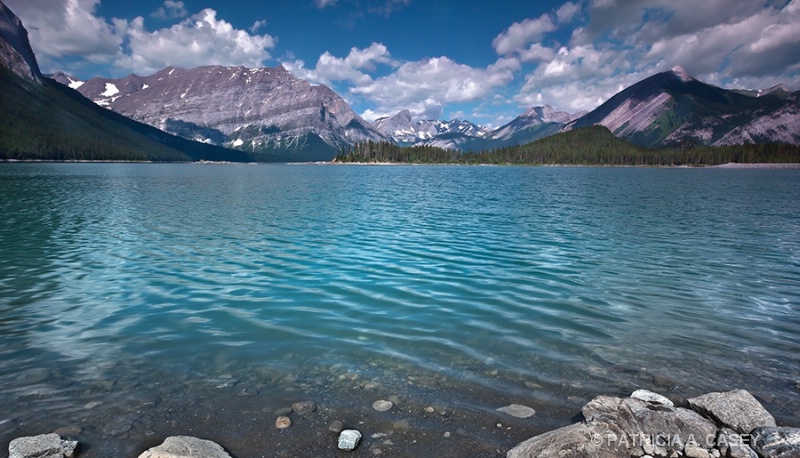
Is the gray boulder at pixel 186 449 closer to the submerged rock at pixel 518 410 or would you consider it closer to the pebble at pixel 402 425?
the pebble at pixel 402 425

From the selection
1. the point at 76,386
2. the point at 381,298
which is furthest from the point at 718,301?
the point at 76,386

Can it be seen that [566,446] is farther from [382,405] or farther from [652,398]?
[382,405]

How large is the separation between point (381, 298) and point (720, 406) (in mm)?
13463

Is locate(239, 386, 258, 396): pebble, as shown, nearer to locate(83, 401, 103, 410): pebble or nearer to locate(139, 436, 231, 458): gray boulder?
locate(139, 436, 231, 458): gray boulder

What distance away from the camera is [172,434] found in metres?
9.87

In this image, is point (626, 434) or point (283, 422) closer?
point (626, 434)

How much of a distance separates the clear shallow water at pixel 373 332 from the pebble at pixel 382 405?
210 millimetres

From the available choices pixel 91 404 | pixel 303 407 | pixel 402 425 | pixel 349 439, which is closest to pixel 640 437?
pixel 402 425

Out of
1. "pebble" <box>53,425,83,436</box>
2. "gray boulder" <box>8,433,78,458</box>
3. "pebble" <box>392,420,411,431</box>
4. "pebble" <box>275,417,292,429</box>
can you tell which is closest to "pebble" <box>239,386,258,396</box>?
"pebble" <box>275,417,292,429</box>

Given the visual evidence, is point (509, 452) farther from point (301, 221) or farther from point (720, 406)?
point (301, 221)

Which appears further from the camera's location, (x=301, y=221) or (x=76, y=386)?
(x=301, y=221)

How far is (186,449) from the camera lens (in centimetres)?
843

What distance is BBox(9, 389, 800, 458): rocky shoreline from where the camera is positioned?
8.48 meters

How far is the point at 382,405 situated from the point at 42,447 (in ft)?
24.3
